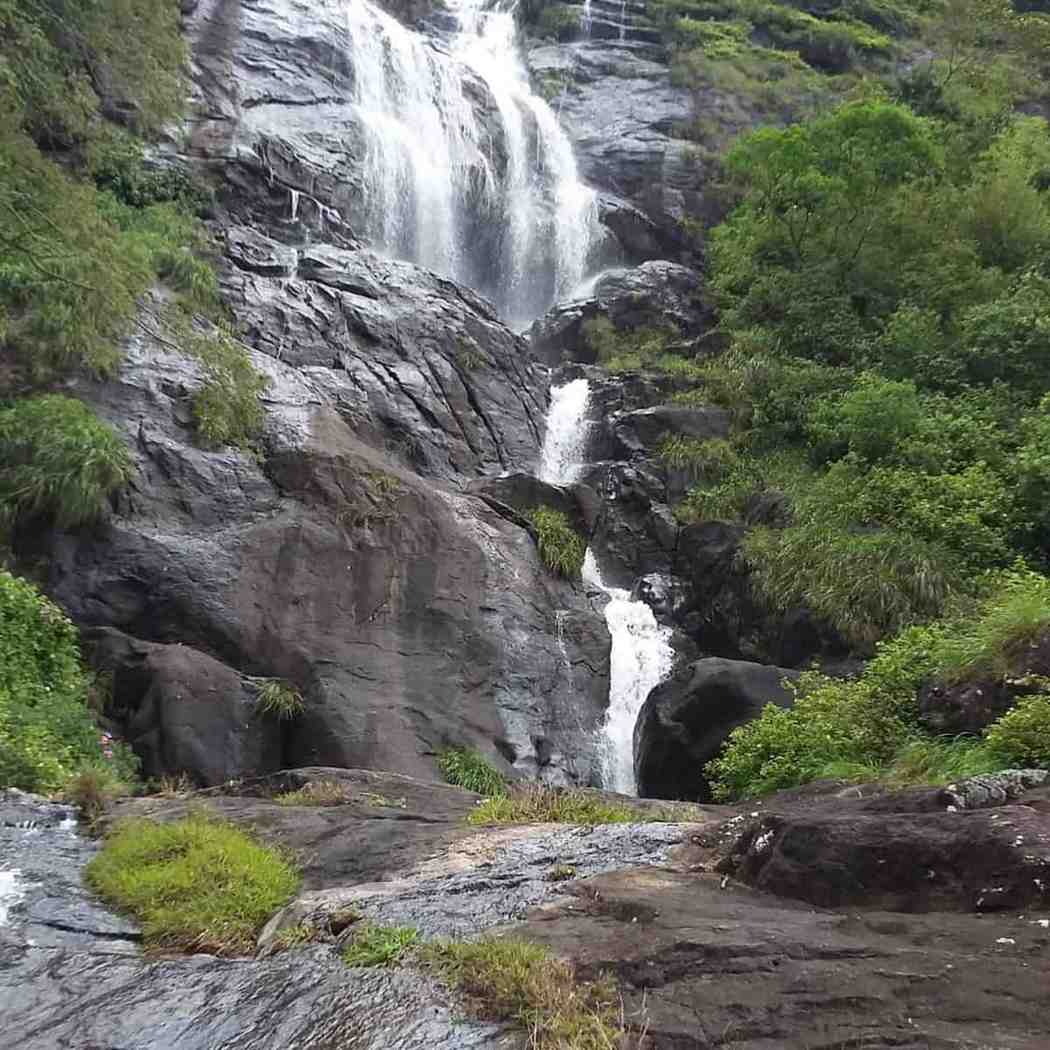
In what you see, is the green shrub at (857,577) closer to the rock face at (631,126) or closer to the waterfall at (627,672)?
the waterfall at (627,672)

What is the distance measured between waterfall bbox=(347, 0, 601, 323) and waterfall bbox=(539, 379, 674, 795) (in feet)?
29.0

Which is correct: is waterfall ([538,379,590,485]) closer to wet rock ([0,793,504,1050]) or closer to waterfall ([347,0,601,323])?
waterfall ([347,0,601,323])

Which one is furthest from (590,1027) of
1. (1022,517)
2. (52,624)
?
(1022,517)

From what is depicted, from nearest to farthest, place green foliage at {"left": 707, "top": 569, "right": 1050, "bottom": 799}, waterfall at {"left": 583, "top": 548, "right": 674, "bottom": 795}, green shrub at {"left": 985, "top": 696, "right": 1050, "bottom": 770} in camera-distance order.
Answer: green shrub at {"left": 985, "top": 696, "right": 1050, "bottom": 770} < green foliage at {"left": 707, "top": 569, "right": 1050, "bottom": 799} < waterfall at {"left": 583, "top": 548, "right": 674, "bottom": 795}

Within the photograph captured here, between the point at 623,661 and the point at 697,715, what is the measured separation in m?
2.95

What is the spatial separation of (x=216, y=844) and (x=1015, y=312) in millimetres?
16310

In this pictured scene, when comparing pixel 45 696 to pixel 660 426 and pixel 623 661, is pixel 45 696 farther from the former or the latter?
pixel 660 426

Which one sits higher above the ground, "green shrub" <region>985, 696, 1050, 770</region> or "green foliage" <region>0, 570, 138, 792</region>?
"green shrub" <region>985, 696, 1050, 770</region>

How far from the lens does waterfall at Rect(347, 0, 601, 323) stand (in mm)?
25078

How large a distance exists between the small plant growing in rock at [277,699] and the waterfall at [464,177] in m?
15.7

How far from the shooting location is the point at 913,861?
4.29 metres

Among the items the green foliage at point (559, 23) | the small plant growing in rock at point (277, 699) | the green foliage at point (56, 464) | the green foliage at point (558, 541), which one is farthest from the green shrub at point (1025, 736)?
the green foliage at point (559, 23)

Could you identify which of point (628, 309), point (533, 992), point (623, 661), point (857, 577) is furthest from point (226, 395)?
point (628, 309)

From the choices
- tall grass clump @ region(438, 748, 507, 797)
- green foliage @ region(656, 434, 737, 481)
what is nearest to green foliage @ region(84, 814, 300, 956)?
tall grass clump @ region(438, 748, 507, 797)
